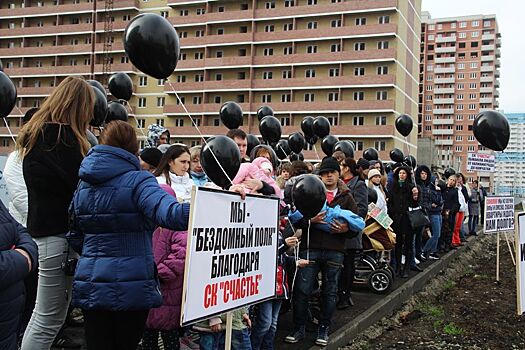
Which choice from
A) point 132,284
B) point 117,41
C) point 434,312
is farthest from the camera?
point 117,41

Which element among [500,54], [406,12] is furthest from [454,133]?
[406,12]

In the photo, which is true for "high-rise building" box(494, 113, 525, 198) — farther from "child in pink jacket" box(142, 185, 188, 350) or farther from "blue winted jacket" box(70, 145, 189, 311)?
"blue winted jacket" box(70, 145, 189, 311)

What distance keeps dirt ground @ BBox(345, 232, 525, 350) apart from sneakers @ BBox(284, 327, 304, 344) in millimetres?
667

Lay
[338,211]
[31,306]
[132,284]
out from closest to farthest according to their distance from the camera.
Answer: [132,284] → [31,306] → [338,211]

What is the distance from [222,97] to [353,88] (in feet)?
45.3

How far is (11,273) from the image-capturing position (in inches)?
87.2

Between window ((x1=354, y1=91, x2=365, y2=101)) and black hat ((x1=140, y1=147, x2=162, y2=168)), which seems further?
window ((x1=354, y1=91, x2=365, y2=101))

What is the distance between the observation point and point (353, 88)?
4897 centimetres

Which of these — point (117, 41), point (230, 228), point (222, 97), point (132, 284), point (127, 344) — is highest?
point (117, 41)

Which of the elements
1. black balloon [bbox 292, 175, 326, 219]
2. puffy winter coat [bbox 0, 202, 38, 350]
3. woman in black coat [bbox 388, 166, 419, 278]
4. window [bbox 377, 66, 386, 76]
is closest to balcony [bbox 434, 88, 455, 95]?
window [bbox 377, 66, 386, 76]

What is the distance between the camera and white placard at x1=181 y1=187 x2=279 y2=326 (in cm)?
263

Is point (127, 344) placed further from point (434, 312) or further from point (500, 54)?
point (500, 54)

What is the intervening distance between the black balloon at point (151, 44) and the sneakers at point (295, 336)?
2.77m

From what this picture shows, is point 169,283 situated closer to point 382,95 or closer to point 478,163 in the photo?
point 478,163
